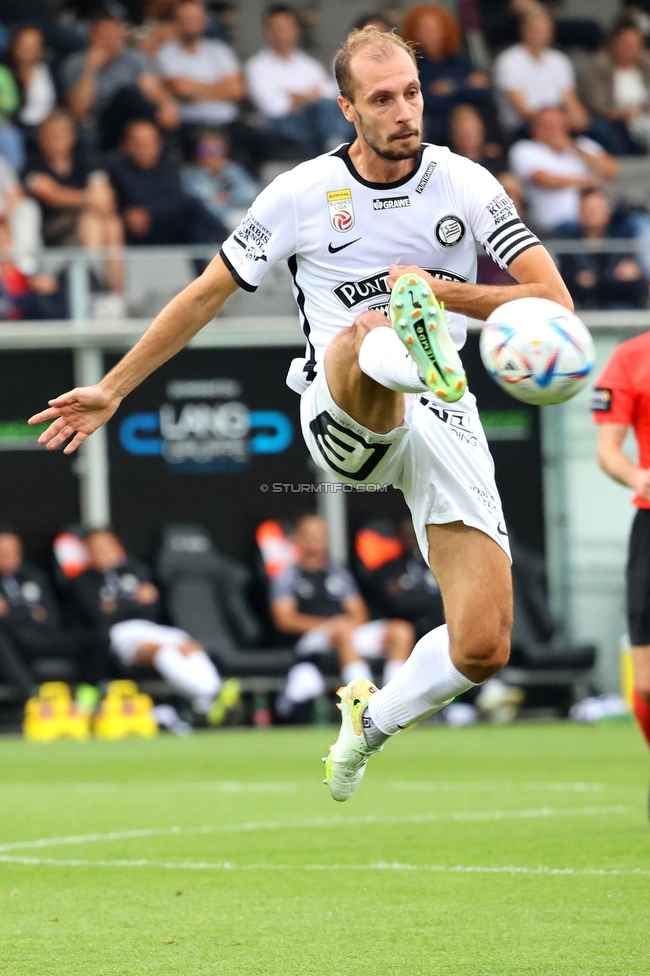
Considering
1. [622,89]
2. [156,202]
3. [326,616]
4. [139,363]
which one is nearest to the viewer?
[139,363]

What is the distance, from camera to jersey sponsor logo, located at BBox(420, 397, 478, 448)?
5887 millimetres

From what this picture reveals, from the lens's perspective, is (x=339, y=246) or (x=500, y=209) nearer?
(x=500, y=209)

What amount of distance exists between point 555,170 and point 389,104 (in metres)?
13.1

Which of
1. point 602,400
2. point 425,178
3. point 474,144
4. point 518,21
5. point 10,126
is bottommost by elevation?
point 602,400

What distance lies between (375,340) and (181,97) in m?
13.3

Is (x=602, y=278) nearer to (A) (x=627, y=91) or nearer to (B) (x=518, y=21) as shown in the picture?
(A) (x=627, y=91)

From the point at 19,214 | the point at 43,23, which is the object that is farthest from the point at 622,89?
the point at 19,214

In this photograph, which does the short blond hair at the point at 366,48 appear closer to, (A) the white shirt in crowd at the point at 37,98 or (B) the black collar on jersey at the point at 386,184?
(B) the black collar on jersey at the point at 386,184

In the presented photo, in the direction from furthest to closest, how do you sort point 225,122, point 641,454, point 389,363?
point 225,122, point 641,454, point 389,363

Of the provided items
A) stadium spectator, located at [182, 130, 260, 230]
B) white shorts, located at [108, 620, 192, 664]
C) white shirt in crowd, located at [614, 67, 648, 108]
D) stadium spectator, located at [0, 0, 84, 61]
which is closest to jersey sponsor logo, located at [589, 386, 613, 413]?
white shorts, located at [108, 620, 192, 664]

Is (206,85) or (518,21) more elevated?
(518,21)

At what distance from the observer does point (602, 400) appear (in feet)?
25.6

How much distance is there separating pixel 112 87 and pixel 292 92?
2.18m

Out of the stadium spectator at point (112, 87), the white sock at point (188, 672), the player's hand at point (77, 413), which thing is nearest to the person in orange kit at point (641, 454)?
the player's hand at point (77, 413)
